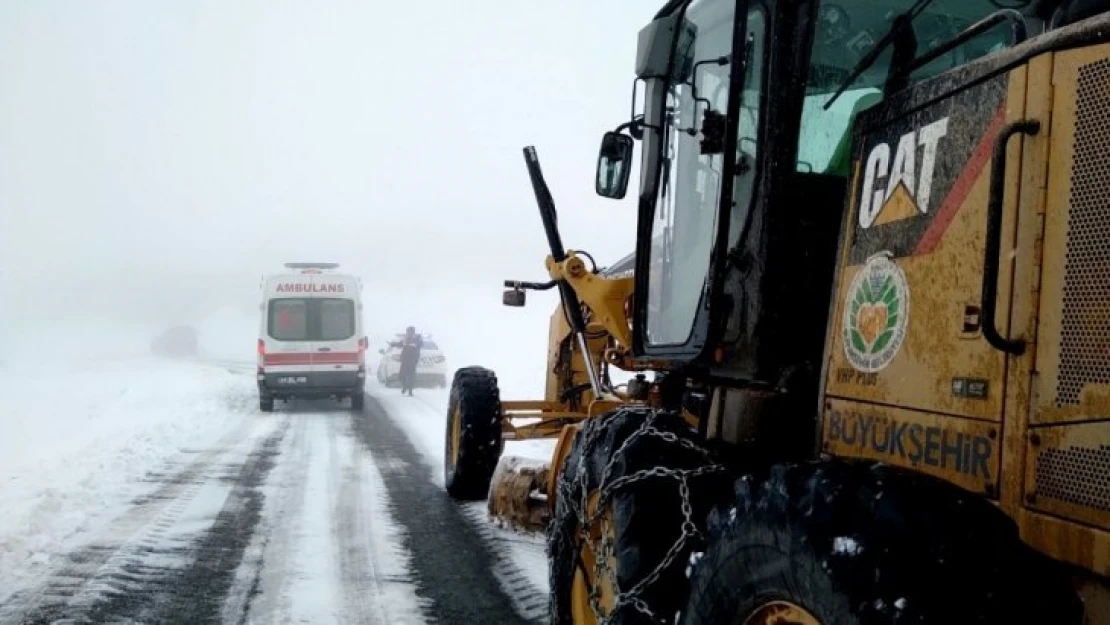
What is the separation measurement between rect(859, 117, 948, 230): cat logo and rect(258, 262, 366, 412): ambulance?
1709 cm

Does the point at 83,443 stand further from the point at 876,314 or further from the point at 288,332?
the point at 876,314

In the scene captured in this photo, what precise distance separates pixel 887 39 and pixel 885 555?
1.84m

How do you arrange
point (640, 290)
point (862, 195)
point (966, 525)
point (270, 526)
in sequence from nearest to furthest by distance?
point (966, 525) < point (862, 195) < point (640, 290) < point (270, 526)

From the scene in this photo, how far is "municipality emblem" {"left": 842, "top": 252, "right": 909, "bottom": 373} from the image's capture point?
2.38m

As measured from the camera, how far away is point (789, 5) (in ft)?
10.6

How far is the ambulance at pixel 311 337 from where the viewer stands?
1867 centimetres

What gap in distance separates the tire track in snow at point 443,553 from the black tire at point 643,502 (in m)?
1.15

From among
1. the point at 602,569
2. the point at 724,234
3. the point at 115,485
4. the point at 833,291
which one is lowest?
the point at 115,485

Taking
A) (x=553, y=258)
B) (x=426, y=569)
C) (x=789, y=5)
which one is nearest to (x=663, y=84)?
(x=789, y=5)

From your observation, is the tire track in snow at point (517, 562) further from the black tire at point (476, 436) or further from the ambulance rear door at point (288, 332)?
the ambulance rear door at point (288, 332)

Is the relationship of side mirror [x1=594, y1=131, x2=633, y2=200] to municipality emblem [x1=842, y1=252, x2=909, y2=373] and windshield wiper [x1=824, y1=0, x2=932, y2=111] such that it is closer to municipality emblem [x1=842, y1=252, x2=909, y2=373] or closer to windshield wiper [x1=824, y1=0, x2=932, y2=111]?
windshield wiper [x1=824, y1=0, x2=932, y2=111]

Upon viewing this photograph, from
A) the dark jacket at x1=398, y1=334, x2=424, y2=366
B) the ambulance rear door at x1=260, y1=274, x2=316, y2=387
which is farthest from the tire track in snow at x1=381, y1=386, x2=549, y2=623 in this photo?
the dark jacket at x1=398, y1=334, x2=424, y2=366

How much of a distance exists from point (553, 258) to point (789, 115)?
3182 mm

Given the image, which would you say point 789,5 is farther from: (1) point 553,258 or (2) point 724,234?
(1) point 553,258
